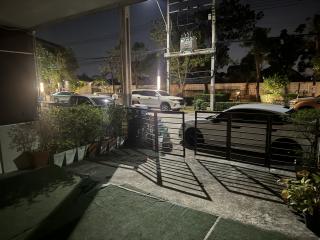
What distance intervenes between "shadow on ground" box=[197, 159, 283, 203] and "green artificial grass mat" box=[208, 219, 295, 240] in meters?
1.12

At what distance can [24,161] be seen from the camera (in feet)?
19.7

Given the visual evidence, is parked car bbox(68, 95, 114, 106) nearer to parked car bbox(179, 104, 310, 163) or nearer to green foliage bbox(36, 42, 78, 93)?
parked car bbox(179, 104, 310, 163)

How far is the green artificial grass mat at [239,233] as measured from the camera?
3.35 m

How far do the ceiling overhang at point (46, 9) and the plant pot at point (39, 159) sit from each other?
3.23 meters

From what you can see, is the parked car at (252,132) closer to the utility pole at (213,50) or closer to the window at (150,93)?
the utility pole at (213,50)

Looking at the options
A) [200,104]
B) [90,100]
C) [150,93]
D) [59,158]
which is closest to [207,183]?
[59,158]

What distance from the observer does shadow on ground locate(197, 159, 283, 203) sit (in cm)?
472

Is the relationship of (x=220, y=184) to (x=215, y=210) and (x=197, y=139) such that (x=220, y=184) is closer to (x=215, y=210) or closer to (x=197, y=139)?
(x=215, y=210)

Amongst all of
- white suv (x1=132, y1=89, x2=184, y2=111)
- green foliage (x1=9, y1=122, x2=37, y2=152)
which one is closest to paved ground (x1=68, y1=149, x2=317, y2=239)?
green foliage (x1=9, y1=122, x2=37, y2=152)

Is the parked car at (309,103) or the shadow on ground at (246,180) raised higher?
the parked car at (309,103)

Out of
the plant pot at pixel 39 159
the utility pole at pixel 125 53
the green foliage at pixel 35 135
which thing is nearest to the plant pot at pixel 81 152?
the green foliage at pixel 35 135

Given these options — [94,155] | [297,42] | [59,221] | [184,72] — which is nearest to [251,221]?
[59,221]

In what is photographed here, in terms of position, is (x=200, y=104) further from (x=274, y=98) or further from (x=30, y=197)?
(x=30, y=197)

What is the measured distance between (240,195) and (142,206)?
1839mm
